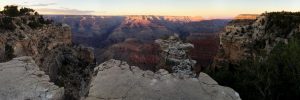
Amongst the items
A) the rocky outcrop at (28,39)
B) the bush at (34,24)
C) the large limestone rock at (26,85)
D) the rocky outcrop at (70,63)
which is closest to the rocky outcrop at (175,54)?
the large limestone rock at (26,85)

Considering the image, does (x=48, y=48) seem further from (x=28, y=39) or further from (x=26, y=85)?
(x=26, y=85)

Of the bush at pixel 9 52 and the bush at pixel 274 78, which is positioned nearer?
the bush at pixel 274 78

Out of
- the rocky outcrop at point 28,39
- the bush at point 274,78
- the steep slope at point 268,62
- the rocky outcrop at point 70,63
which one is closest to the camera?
the bush at point 274,78

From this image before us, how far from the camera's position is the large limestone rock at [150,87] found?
38.7 ft

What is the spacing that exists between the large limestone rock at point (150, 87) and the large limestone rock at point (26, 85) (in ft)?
4.13

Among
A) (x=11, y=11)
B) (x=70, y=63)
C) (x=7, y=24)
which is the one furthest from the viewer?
(x=11, y=11)

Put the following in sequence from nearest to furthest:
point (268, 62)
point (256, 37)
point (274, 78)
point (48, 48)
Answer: point (274, 78) < point (268, 62) < point (48, 48) < point (256, 37)

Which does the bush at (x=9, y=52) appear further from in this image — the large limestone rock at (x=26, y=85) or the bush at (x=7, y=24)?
the large limestone rock at (x=26, y=85)

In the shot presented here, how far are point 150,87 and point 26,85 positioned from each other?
3.78 m

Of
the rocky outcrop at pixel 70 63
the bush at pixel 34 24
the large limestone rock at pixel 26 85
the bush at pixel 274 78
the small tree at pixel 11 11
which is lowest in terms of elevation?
the rocky outcrop at pixel 70 63

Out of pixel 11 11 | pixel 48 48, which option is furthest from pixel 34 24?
pixel 11 11

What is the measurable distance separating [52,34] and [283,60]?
24877 millimetres

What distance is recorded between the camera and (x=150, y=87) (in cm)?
1220

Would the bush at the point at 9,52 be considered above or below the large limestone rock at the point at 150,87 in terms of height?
below
